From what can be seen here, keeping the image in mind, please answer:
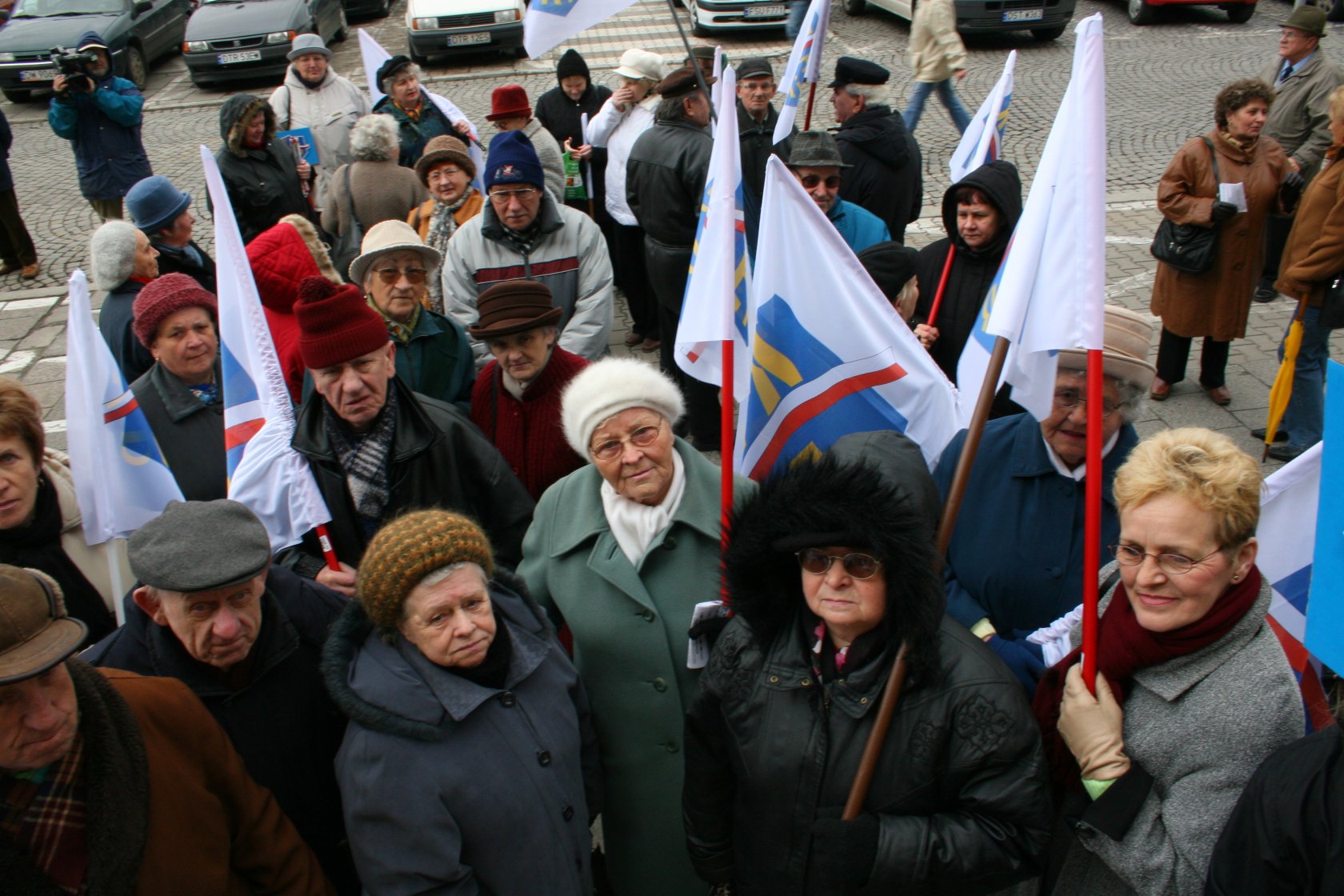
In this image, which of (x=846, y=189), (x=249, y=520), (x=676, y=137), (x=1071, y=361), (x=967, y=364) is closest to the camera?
(x=249, y=520)

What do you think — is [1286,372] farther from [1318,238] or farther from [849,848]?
[849,848]

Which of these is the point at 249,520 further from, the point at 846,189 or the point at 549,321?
the point at 846,189

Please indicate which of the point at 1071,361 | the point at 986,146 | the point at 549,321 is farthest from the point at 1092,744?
the point at 986,146

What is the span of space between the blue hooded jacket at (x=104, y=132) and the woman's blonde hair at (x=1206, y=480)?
8.75m

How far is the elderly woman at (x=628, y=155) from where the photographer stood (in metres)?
6.76

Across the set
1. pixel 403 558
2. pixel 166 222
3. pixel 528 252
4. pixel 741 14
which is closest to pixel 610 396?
pixel 403 558

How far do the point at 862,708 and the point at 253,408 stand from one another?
2.16m

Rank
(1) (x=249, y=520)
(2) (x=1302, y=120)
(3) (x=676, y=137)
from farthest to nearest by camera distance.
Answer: (2) (x=1302, y=120) → (3) (x=676, y=137) → (1) (x=249, y=520)

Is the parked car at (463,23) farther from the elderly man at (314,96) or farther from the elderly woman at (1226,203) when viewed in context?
the elderly woman at (1226,203)

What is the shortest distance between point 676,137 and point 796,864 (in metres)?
4.20

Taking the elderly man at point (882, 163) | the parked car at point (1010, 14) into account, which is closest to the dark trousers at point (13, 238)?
the elderly man at point (882, 163)

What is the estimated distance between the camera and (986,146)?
505cm

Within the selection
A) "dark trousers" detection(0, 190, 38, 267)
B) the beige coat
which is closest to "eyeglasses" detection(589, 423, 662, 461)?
the beige coat

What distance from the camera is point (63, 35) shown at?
14.1 meters
